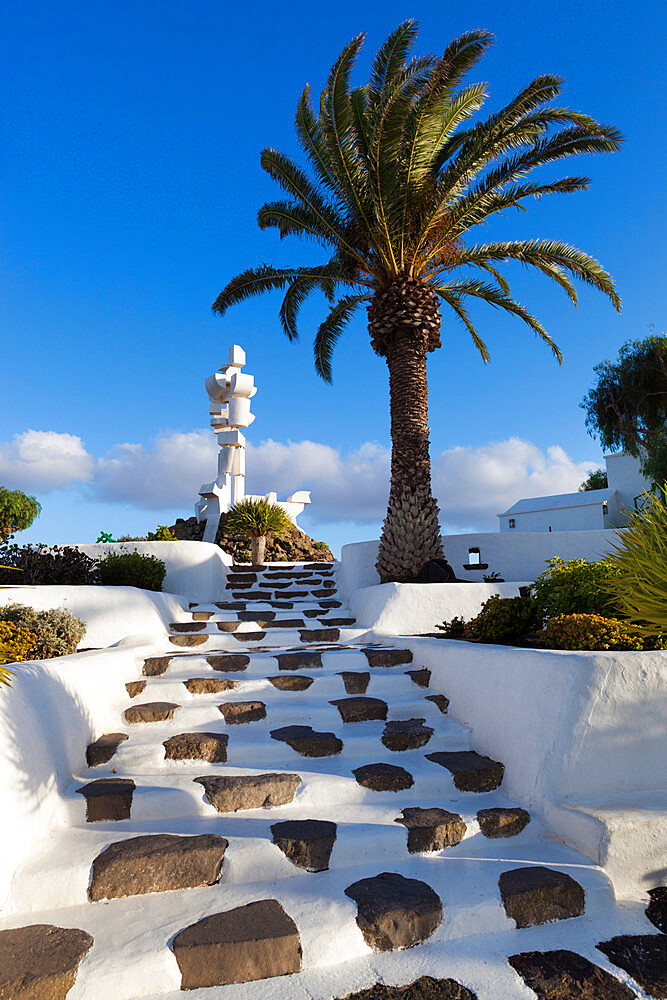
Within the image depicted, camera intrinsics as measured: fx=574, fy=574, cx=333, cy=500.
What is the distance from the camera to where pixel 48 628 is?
6.01 meters

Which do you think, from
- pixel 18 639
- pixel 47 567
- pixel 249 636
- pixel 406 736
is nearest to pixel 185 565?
pixel 47 567

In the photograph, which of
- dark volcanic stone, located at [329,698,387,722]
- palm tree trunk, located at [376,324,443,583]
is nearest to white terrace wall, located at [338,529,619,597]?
palm tree trunk, located at [376,324,443,583]

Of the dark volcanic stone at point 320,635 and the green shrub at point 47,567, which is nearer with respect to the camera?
the dark volcanic stone at point 320,635

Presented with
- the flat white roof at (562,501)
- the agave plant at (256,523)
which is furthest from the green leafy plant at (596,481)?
the agave plant at (256,523)

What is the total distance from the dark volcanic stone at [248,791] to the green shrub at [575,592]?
116 inches

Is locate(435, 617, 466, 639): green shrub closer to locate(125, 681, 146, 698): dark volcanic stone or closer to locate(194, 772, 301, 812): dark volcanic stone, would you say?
locate(194, 772, 301, 812): dark volcanic stone

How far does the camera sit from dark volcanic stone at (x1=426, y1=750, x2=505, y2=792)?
3.46 m

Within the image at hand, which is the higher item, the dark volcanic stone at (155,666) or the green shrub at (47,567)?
the green shrub at (47,567)

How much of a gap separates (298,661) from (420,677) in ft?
3.57

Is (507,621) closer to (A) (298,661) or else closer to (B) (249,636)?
(A) (298,661)

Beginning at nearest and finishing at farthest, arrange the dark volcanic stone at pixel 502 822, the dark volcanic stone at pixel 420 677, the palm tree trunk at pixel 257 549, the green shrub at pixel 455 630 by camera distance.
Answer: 1. the dark volcanic stone at pixel 502 822
2. the dark volcanic stone at pixel 420 677
3. the green shrub at pixel 455 630
4. the palm tree trunk at pixel 257 549

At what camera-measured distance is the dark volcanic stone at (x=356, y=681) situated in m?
4.68

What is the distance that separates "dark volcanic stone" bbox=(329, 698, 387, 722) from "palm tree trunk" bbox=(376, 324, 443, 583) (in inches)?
185

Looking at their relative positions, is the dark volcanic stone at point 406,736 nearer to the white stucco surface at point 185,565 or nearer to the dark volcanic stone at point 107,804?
the dark volcanic stone at point 107,804
